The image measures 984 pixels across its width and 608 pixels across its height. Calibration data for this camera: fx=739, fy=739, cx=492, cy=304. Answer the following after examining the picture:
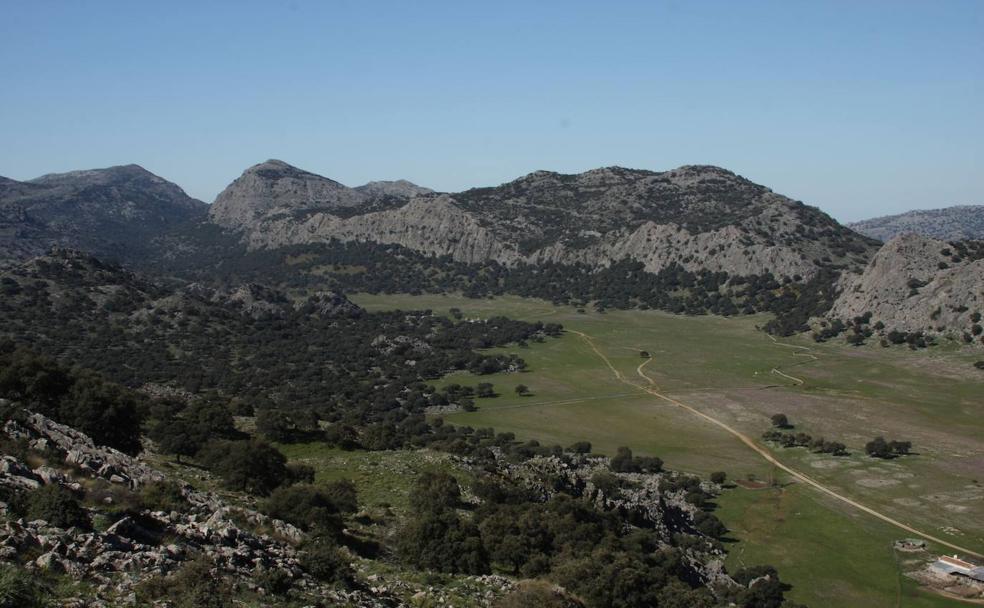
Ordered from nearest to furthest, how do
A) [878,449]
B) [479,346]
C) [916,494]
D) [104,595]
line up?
1. [104,595]
2. [916,494]
3. [878,449]
4. [479,346]

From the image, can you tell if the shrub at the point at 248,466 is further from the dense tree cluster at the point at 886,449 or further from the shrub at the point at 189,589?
the dense tree cluster at the point at 886,449

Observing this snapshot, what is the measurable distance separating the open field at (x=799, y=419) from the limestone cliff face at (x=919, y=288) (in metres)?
10.4

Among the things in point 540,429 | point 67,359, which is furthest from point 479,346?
point 67,359

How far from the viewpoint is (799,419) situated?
82188mm

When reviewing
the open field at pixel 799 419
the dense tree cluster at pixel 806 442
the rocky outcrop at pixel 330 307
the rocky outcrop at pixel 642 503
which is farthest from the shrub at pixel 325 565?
the rocky outcrop at pixel 330 307

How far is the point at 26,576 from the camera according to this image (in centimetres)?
1617

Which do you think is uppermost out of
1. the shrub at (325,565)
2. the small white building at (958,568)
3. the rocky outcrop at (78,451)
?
the rocky outcrop at (78,451)

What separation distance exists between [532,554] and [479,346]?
99777mm

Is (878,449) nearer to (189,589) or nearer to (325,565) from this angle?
(325,565)

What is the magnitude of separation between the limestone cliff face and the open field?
1044 cm

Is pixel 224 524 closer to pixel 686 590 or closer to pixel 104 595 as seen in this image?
pixel 104 595

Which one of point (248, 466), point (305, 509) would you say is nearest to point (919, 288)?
point (248, 466)

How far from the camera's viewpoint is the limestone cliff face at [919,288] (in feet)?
398

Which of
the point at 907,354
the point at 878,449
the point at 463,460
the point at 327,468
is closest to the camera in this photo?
the point at 327,468
